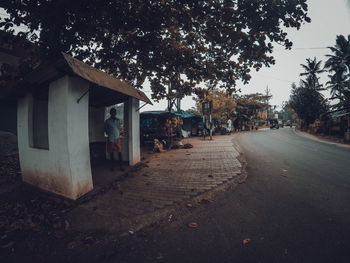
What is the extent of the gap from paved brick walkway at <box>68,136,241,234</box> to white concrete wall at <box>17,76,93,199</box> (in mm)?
601

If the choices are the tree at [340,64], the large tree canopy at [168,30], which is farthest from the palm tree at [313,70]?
the large tree canopy at [168,30]

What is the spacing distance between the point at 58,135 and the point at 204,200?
133 inches

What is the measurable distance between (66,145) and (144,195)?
6.49ft

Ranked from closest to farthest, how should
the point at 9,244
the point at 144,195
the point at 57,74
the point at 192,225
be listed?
1. the point at 9,244
2. the point at 192,225
3. the point at 57,74
4. the point at 144,195

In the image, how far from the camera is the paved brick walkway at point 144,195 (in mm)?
3164

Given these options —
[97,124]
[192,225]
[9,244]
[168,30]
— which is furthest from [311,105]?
[9,244]

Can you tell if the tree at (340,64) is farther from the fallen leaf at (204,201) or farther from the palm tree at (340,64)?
the fallen leaf at (204,201)

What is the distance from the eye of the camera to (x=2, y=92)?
5094 millimetres

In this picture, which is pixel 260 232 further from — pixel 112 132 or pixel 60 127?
pixel 112 132

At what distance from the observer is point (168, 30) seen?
6621 mm

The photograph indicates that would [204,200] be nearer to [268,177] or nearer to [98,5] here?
[268,177]

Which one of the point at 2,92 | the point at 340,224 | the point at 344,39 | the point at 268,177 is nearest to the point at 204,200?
the point at 340,224

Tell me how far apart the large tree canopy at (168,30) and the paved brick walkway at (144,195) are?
337 cm

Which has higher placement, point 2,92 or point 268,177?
point 2,92
